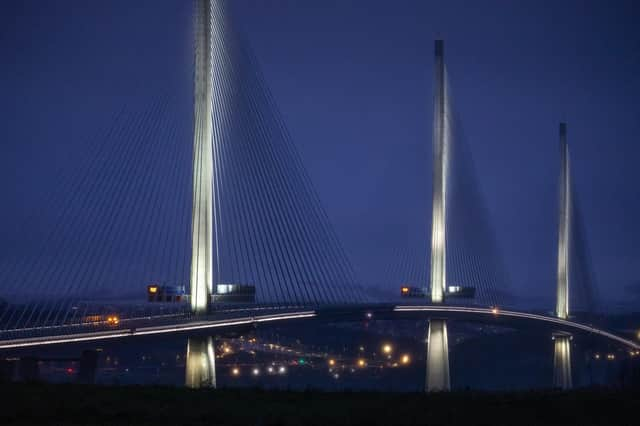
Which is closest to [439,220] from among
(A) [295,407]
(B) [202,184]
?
(B) [202,184]

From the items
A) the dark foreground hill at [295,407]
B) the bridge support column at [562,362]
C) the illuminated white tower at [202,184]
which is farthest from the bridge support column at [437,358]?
the dark foreground hill at [295,407]

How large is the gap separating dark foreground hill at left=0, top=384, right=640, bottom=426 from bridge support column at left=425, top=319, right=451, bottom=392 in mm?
43094

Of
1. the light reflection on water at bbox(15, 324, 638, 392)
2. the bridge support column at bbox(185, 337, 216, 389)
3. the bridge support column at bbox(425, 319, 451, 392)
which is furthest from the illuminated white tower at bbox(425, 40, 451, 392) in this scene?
the light reflection on water at bbox(15, 324, 638, 392)

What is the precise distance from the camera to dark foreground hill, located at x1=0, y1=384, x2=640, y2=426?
18.4 metres

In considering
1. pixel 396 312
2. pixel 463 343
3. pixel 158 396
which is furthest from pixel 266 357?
pixel 158 396

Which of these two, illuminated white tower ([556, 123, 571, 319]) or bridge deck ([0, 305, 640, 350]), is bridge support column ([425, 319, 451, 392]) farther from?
illuminated white tower ([556, 123, 571, 319])

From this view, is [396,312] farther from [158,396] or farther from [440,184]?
[158,396]

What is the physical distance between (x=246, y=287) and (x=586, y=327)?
5688cm

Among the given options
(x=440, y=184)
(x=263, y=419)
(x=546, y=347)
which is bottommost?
(x=546, y=347)

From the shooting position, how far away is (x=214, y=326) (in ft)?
155

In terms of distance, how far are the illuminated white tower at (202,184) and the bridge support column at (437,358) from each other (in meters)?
25.8

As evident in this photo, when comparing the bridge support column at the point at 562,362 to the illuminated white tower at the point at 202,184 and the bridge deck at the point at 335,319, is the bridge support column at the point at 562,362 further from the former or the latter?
the illuminated white tower at the point at 202,184

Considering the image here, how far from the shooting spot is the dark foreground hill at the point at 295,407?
18359 mm

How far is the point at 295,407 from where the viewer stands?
2017 cm
